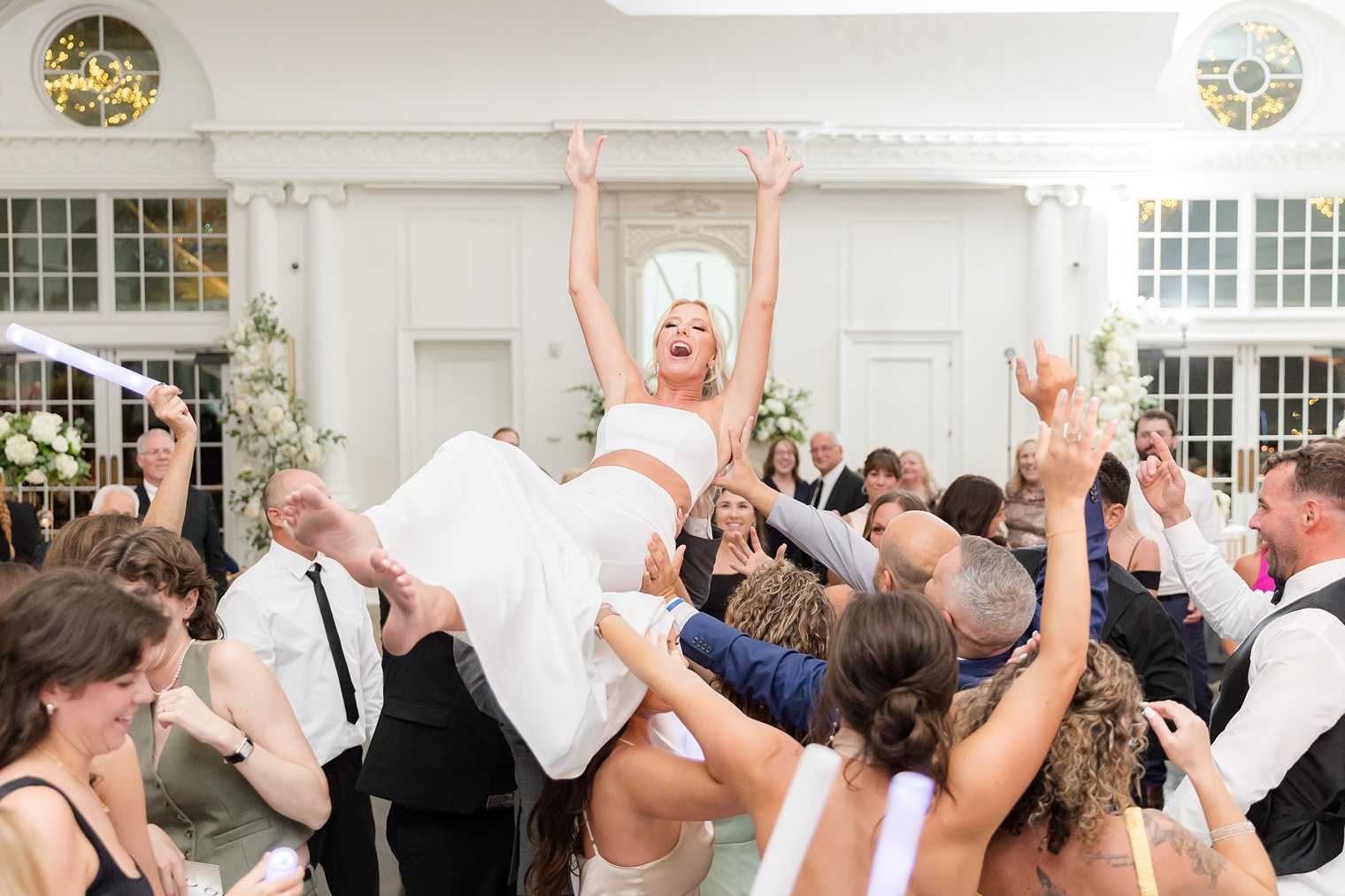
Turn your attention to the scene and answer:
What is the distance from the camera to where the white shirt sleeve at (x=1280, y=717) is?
2090mm

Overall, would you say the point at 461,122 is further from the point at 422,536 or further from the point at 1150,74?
the point at 422,536

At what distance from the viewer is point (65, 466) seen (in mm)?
6480

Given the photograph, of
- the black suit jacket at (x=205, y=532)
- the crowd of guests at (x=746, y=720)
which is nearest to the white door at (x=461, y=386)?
the black suit jacket at (x=205, y=532)

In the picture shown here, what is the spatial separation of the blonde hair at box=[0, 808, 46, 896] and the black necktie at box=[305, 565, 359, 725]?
1.78 m

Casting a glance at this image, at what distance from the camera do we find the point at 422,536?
2197 millimetres

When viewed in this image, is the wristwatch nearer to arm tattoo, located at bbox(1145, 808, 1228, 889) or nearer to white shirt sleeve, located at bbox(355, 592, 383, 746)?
white shirt sleeve, located at bbox(355, 592, 383, 746)

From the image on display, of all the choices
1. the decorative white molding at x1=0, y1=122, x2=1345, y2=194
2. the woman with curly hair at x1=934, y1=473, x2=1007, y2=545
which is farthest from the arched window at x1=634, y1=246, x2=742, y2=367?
the woman with curly hair at x1=934, y1=473, x2=1007, y2=545

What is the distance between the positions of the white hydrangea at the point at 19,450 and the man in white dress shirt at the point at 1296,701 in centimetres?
611

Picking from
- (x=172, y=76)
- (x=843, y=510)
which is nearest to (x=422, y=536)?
(x=843, y=510)

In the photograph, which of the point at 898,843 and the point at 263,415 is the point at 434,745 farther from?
the point at 263,415

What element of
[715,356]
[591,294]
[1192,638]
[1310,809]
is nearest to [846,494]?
[1192,638]

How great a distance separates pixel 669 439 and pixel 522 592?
3.95 ft

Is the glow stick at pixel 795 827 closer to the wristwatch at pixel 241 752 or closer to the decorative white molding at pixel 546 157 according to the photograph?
the wristwatch at pixel 241 752

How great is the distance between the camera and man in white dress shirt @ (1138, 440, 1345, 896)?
2.10 m
